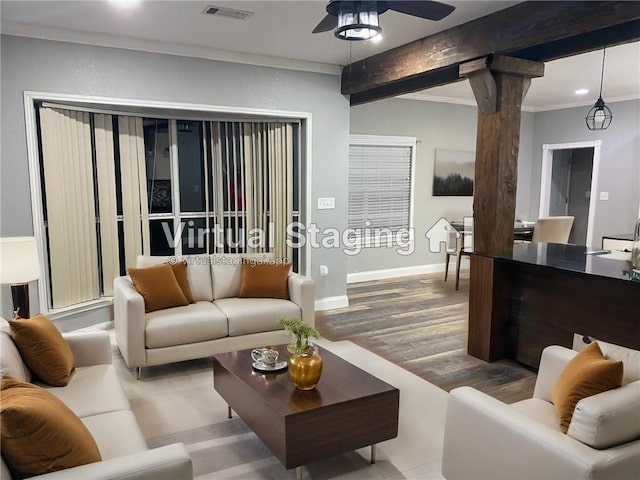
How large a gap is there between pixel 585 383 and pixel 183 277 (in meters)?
3.12

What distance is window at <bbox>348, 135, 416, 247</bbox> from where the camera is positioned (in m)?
6.89

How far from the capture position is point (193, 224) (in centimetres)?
518

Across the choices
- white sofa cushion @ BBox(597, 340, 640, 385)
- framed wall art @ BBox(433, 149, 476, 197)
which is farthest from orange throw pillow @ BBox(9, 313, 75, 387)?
framed wall art @ BBox(433, 149, 476, 197)

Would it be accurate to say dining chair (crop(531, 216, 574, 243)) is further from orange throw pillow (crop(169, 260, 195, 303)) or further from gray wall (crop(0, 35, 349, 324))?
orange throw pillow (crop(169, 260, 195, 303))

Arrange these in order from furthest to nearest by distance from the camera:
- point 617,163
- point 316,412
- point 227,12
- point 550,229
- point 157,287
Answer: point 617,163, point 550,229, point 157,287, point 227,12, point 316,412

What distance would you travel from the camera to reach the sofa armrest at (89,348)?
2811 millimetres

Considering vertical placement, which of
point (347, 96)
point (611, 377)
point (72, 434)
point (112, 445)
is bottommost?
point (112, 445)

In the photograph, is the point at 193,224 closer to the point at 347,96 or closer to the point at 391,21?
the point at 347,96

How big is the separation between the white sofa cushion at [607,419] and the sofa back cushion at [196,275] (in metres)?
3.14

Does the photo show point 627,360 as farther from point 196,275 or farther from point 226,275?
point 196,275

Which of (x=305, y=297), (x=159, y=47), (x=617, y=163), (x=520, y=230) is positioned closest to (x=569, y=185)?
(x=617, y=163)

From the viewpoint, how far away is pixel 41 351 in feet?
7.99

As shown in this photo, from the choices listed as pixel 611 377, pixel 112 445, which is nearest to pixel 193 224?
pixel 112 445

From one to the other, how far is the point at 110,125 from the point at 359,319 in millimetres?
3240
